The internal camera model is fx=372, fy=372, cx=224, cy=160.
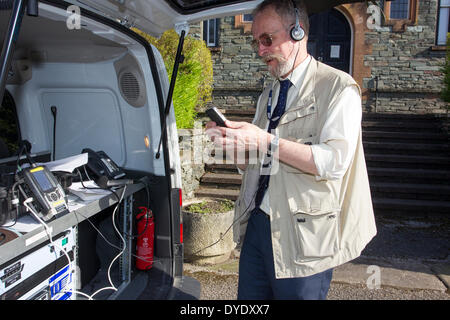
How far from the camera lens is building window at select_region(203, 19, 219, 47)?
12.9 metres

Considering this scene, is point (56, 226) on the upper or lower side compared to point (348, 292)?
upper

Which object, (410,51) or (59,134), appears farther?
(410,51)

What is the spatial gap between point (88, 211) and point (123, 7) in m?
1.34

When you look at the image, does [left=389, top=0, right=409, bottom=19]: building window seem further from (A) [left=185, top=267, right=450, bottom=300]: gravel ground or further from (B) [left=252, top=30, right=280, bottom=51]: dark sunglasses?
(B) [left=252, top=30, right=280, bottom=51]: dark sunglasses

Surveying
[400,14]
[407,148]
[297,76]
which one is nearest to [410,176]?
[407,148]

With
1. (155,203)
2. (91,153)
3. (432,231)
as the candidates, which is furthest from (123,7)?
(432,231)

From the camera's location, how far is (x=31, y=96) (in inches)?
137

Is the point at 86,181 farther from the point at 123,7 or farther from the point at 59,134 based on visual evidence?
the point at 123,7

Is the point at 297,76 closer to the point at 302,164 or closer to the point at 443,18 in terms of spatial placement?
the point at 302,164

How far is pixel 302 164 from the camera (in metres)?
1.71

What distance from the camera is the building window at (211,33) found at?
12891 mm

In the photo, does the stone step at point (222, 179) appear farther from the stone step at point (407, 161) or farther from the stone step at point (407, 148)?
the stone step at point (407, 148)

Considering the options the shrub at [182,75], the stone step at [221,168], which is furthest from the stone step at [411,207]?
the shrub at [182,75]

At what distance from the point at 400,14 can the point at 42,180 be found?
12.6m
